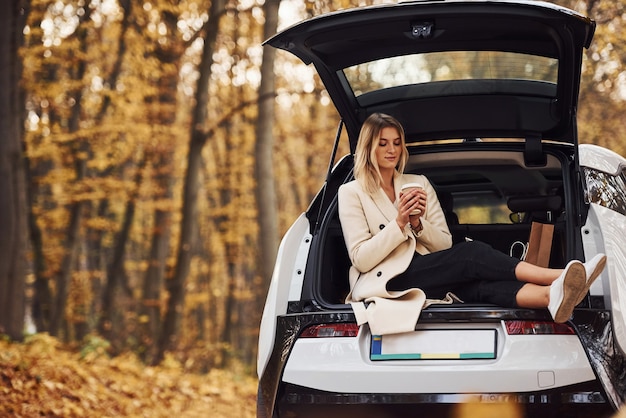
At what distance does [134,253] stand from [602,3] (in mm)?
21853

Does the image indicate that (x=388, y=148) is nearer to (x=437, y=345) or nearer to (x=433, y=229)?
(x=433, y=229)

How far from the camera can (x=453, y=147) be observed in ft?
18.5

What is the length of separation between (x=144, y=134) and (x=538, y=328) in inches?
544

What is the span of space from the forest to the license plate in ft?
19.4

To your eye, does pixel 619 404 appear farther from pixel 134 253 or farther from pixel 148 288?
pixel 134 253

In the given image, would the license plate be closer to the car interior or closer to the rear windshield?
the car interior

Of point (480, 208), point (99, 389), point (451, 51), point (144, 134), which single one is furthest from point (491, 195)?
point (144, 134)

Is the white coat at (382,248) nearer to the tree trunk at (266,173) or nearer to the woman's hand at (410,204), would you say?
the woman's hand at (410,204)

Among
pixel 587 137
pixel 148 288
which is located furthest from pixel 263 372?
pixel 148 288

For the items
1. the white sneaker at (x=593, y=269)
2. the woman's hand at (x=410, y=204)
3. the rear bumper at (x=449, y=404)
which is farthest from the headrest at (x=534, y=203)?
the rear bumper at (x=449, y=404)

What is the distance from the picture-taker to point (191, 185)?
1327 centimetres

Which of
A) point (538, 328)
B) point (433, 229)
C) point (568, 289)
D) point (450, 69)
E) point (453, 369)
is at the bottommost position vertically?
point (453, 369)

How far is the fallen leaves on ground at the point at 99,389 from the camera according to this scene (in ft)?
23.8

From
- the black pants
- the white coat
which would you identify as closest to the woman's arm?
the white coat
